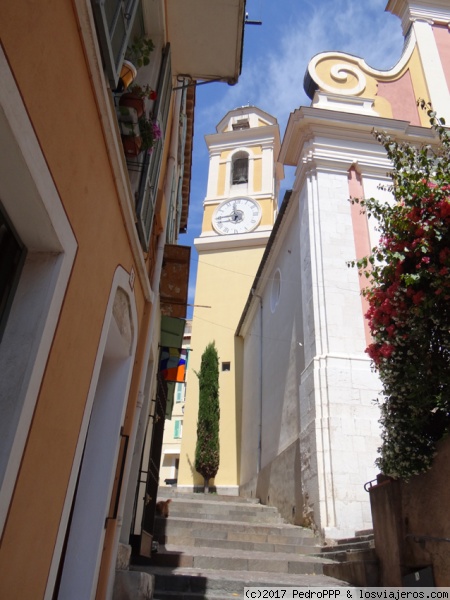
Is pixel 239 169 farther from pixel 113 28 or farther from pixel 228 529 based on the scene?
pixel 113 28

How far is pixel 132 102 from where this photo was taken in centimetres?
373

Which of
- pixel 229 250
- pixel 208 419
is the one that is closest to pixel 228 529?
pixel 208 419

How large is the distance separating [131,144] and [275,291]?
32.1 feet

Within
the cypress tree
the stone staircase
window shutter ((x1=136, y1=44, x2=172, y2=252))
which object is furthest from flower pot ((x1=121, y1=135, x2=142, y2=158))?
the cypress tree

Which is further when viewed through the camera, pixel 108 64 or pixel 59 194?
pixel 108 64

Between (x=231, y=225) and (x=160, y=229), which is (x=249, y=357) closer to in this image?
(x=231, y=225)

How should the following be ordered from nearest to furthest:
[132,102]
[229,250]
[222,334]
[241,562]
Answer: [132,102]
[241,562]
[222,334]
[229,250]

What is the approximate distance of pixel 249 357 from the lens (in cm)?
1598

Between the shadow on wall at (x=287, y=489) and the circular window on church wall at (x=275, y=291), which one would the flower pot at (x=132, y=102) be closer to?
the shadow on wall at (x=287, y=489)

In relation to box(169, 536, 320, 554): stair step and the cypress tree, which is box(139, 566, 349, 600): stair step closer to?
box(169, 536, 320, 554): stair step

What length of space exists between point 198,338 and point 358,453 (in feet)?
34.7

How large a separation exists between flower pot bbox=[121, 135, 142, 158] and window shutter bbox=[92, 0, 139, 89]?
74cm

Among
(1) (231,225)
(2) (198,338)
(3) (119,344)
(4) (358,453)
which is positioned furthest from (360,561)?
(1) (231,225)

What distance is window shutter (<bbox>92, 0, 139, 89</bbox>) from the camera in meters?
2.65
